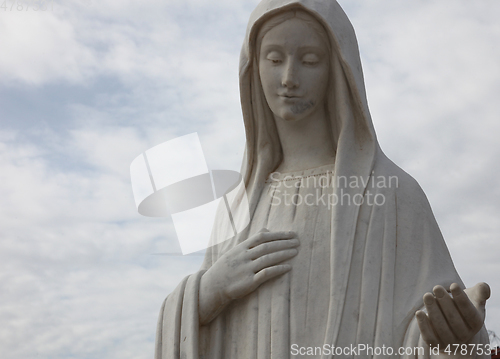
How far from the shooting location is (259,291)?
530 centimetres

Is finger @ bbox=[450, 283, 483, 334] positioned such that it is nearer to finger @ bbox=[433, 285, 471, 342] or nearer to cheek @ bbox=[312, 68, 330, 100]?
finger @ bbox=[433, 285, 471, 342]

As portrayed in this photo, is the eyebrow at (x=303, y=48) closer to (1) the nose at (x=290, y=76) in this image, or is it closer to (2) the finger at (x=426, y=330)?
(1) the nose at (x=290, y=76)

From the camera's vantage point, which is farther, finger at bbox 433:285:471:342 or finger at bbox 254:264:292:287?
finger at bbox 254:264:292:287

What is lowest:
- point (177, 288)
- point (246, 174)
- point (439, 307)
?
point (439, 307)

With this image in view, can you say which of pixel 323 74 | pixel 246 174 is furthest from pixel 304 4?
pixel 246 174

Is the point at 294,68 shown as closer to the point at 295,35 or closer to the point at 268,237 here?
the point at 295,35

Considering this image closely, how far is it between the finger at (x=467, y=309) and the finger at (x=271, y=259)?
1491mm

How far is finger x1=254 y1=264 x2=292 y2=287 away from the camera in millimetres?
5207

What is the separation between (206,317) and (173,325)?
28cm

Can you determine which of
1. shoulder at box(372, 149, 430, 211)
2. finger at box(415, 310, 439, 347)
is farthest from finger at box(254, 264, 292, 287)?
finger at box(415, 310, 439, 347)

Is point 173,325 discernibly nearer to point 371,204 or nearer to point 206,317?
point 206,317

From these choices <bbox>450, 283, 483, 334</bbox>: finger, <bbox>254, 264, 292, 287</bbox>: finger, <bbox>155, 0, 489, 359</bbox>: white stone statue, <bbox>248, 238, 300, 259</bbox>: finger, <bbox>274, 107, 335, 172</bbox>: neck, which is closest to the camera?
<bbox>450, 283, 483, 334</bbox>: finger

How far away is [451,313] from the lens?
4301mm

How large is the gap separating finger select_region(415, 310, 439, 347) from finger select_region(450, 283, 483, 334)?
0.23 meters
